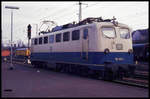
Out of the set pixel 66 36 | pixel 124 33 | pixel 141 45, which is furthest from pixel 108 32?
pixel 141 45

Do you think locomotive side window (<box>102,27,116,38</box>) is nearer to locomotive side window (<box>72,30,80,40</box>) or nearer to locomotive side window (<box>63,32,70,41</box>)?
locomotive side window (<box>72,30,80,40</box>)

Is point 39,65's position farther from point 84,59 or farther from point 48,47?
point 84,59

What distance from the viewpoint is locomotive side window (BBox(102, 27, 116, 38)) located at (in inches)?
558

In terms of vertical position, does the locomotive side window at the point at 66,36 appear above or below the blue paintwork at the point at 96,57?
above

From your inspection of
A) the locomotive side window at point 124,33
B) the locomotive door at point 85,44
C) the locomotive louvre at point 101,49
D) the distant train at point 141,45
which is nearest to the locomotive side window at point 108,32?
the locomotive louvre at point 101,49

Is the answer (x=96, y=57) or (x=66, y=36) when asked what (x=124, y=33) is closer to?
(x=96, y=57)

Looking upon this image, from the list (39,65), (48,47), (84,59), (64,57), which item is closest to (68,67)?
(64,57)

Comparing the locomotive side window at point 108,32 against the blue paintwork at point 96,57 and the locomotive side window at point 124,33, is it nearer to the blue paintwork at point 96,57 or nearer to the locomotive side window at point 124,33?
the locomotive side window at point 124,33

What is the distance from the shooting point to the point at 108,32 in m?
14.3

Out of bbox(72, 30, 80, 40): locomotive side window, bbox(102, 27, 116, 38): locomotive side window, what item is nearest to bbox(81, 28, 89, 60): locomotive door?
bbox(72, 30, 80, 40): locomotive side window

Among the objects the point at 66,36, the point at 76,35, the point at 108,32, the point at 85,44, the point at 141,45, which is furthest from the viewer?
the point at 141,45

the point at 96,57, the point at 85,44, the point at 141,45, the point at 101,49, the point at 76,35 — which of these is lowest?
the point at 96,57

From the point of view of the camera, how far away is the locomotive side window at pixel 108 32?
14.2m

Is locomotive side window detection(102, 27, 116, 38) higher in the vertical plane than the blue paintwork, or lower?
higher
